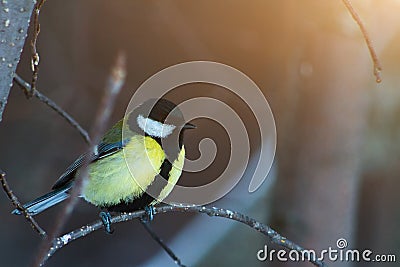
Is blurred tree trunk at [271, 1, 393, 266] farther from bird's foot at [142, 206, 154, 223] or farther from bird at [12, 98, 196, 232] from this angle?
bird's foot at [142, 206, 154, 223]

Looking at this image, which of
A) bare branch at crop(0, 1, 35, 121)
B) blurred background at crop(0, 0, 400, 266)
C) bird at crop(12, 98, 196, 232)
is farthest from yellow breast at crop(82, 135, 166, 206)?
blurred background at crop(0, 0, 400, 266)

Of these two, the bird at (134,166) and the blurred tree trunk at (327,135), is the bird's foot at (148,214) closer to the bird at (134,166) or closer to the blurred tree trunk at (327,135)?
the bird at (134,166)

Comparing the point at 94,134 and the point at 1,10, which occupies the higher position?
the point at 1,10

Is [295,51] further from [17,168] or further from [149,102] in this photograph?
[17,168]

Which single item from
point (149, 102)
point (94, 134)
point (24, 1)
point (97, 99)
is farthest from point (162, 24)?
point (94, 134)

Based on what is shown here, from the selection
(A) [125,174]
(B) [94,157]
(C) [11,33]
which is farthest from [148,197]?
(C) [11,33]

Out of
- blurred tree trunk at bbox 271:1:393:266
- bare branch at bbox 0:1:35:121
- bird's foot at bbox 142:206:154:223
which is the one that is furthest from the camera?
blurred tree trunk at bbox 271:1:393:266

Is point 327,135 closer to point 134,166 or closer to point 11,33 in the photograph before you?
point 134,166
